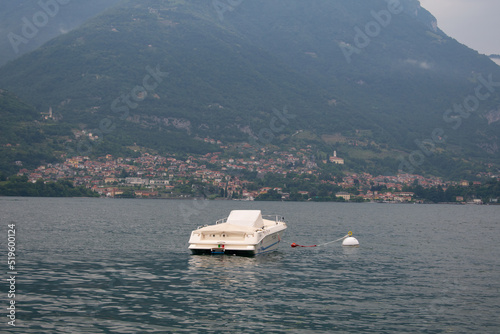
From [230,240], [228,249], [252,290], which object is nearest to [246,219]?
[230,240]

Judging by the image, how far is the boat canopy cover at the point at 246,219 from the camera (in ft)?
151

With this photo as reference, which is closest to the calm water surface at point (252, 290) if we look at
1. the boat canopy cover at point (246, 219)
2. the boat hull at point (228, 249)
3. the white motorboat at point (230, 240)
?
the boat hull at point (228, 249)

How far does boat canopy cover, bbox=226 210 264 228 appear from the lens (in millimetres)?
46031

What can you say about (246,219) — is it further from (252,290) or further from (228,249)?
(252,290)

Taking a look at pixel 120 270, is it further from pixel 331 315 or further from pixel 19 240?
pixel 19 240

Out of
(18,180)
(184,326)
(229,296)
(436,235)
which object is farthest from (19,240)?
(18,180)

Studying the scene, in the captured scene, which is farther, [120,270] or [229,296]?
[120,270]

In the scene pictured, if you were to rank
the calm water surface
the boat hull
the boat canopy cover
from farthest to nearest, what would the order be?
the boat canopy cover, the boat hull, the calm water surface

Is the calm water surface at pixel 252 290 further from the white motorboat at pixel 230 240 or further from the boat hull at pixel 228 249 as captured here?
the white motorboat at pixel 230 240

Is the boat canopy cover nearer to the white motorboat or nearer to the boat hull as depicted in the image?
the white motorboat

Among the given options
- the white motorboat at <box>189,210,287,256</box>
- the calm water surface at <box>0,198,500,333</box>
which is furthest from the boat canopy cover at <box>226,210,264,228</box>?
the calm water surface at <box>0,198,500,333</box>

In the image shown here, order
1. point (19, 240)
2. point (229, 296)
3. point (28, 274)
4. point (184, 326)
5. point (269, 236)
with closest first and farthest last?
point (184, 326)
point (229, 296)
point (28, 274)
point (269, 236)
point (19, 240)

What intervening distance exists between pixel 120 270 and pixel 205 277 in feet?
17.4

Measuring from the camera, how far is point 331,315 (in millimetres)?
24547
